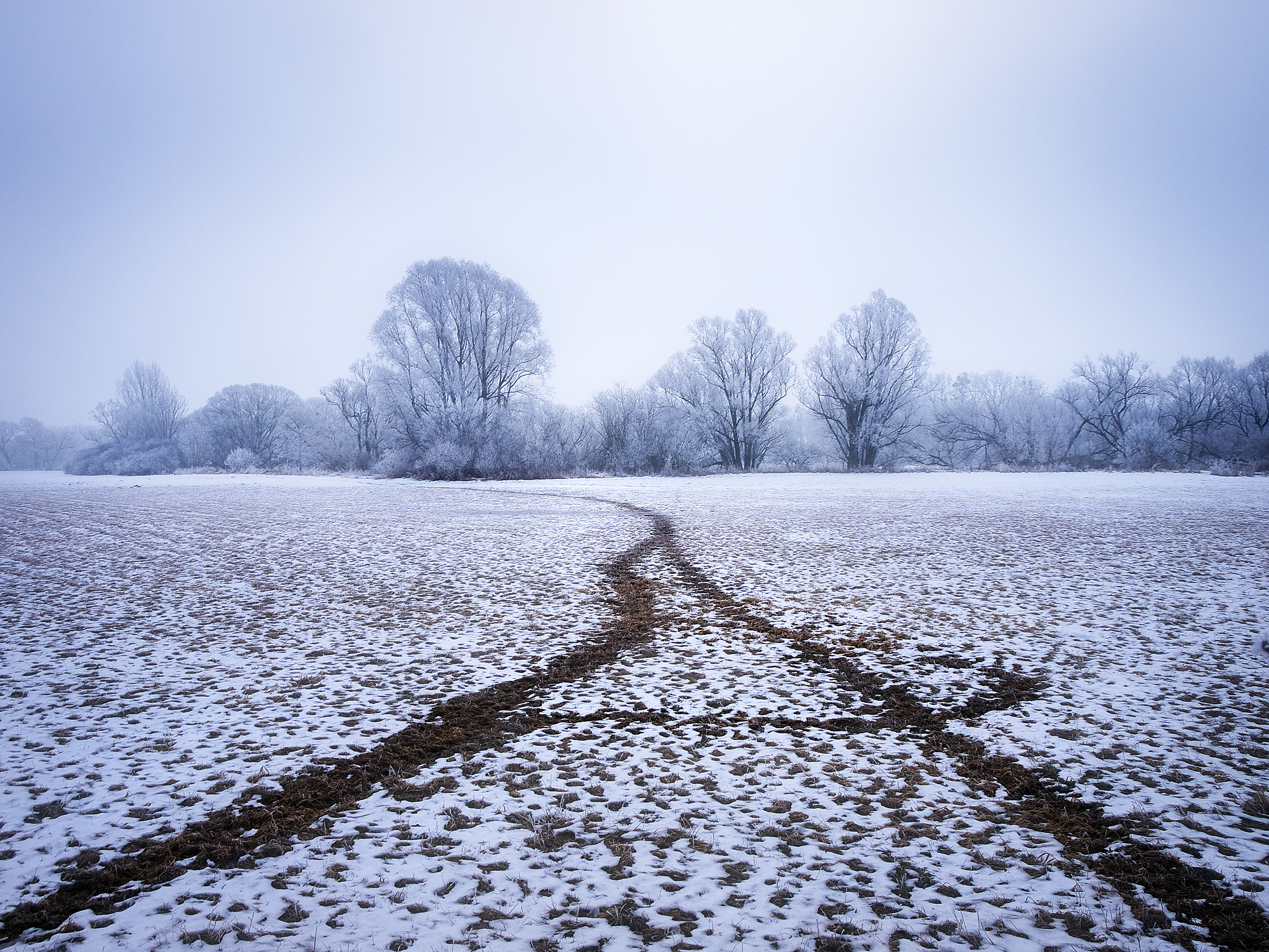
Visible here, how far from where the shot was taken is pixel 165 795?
10.9 ft

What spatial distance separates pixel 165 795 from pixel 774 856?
10.1 ft

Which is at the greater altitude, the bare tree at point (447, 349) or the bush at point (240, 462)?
the bare tree at point (447, 349)

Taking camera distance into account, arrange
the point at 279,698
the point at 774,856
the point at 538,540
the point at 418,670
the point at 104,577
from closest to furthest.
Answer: the point at 774,856 → the point at 279,698 → the point at 418,670 → the point at 104,577 → the point at 538,540

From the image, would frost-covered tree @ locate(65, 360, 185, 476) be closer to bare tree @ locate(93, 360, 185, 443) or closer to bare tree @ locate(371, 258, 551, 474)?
bare tree @ locate(93, 360, 185, 443)

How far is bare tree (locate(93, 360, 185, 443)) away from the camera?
200 ft

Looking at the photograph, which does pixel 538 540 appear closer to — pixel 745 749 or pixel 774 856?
pixel 745 749

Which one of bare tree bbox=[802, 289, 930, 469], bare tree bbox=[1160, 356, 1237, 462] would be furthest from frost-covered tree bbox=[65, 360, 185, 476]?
bare tree bbox=[1160, 356, 1237, 462]

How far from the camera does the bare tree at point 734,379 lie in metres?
45.8

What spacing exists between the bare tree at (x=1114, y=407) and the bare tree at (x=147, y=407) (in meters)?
82.1

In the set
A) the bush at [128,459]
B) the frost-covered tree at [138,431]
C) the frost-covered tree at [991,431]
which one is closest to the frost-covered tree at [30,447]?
the frost-covered tree at [138,431]

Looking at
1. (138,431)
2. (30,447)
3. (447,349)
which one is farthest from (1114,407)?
(30,447)

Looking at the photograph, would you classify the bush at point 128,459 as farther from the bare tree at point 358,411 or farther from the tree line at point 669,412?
the bare tree at point 358,411

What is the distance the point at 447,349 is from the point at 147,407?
1713 inches

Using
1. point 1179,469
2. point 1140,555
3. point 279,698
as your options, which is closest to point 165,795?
point 279,698
